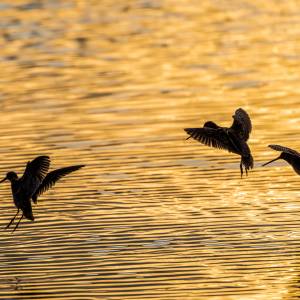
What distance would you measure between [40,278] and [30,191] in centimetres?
196

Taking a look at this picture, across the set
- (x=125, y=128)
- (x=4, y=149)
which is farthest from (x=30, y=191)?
(x=125, y=128)

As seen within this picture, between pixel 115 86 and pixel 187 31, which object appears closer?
pixel 115 86

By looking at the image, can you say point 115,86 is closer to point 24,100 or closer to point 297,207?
point 24,100

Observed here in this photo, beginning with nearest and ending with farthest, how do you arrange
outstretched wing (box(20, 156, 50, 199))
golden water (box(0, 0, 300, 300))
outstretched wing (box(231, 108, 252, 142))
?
golden water (box(0, 0, 300, 300)) < outstretched wing (box(20, 156, 50, 199)) < outstretched wing (box(231, 108, 252, 142))

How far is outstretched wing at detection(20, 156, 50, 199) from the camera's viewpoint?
64.5 ft

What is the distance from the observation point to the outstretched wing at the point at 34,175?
19.7 m

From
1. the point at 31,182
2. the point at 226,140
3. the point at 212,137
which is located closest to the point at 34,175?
the point at 31,182

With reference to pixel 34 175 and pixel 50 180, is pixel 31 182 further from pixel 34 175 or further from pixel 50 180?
pixel 50 180

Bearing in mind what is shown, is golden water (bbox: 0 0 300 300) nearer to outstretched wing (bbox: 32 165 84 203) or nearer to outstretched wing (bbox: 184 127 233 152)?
outstretched wing (bbox: 32 165 84 203)

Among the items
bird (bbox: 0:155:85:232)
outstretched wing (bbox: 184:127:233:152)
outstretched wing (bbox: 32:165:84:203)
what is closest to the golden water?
bird (bbox: 0:155:85:232)

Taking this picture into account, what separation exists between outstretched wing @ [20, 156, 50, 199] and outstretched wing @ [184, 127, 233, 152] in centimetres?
252

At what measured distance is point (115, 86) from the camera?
113 feet

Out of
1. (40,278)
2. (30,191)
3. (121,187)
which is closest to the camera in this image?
(40,278)

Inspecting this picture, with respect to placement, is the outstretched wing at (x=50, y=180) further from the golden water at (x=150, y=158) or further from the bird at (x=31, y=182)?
the golden water at (x=150, y=158)
